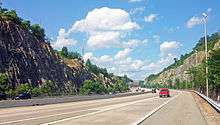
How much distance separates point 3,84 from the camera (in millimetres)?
81062

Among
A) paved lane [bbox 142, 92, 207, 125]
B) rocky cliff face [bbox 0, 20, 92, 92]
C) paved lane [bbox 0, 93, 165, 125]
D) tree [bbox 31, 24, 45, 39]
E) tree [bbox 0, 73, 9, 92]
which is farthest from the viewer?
tree [bbox 31, 24, 45, 39]

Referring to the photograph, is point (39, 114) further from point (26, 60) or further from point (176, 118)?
point (26, 60)

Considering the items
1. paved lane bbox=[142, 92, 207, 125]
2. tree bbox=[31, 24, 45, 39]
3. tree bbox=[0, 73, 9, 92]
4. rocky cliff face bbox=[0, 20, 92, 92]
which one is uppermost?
tree bbox=[31, 24, 45, 39]

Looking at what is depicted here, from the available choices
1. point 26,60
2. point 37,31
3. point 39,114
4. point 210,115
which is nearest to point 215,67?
point 210,115

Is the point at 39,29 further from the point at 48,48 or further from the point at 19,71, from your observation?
the point at 19,71

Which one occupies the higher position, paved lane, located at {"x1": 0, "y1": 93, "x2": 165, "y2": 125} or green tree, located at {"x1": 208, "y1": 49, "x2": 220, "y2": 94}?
green tree, located at {"x1": 208, "y1": 49, "x2": 220, "y2": 94}

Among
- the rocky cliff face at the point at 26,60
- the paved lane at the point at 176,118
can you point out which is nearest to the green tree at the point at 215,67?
the paved lane at the point at 176,118

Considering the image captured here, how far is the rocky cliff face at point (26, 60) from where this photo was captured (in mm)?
89875

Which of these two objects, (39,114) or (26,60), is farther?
(26,60)

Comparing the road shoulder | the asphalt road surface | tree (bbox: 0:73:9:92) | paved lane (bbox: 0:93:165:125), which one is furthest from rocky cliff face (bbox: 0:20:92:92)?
the road shoulder

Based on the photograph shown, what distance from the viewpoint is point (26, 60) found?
98.6m

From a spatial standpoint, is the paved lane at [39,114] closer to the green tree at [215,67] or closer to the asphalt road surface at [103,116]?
the asphalt road surface at [103,116]

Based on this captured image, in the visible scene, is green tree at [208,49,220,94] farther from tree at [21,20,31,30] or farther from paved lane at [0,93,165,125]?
tree at [21,20,31,30]

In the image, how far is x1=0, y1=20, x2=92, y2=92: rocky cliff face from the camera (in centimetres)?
8988
